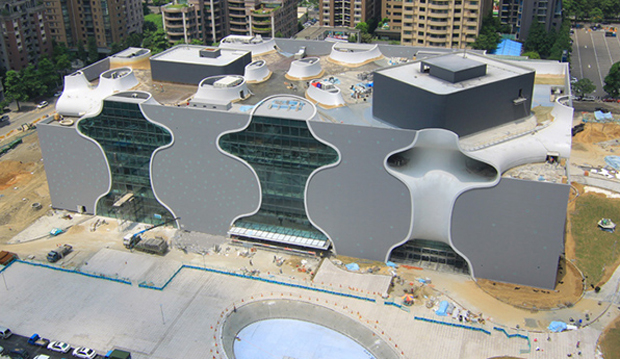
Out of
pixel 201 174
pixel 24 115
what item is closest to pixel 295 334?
pixel 201 174

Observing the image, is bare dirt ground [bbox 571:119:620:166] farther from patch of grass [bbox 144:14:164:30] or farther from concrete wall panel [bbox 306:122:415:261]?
patch of grass [bbox 144:14:164:30]

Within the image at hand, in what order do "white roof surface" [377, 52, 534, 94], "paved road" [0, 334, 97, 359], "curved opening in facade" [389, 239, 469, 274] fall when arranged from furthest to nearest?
"curved opening in facade" [389, 239, 469, 274], "white roof surface" [377, 52, 534, 94], "paved road" [0, 334, 97, 359]

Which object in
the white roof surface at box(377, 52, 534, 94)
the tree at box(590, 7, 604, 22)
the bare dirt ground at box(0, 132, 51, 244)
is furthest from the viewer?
the tree at box(590, 7, 604, 22)

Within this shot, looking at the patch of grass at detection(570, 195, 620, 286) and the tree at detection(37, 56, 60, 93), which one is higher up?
the tree at detection(37, 56, 60, 93)

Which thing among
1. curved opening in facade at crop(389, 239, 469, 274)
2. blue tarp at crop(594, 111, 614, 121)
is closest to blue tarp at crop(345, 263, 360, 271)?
curved opening in facade at crop(389, 239, 469, 274)

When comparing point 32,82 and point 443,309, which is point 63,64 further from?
point 443,309

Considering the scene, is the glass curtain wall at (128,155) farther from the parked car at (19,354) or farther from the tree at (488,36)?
the tree at (488,36)

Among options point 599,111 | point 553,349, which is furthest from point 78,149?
point 599,111
